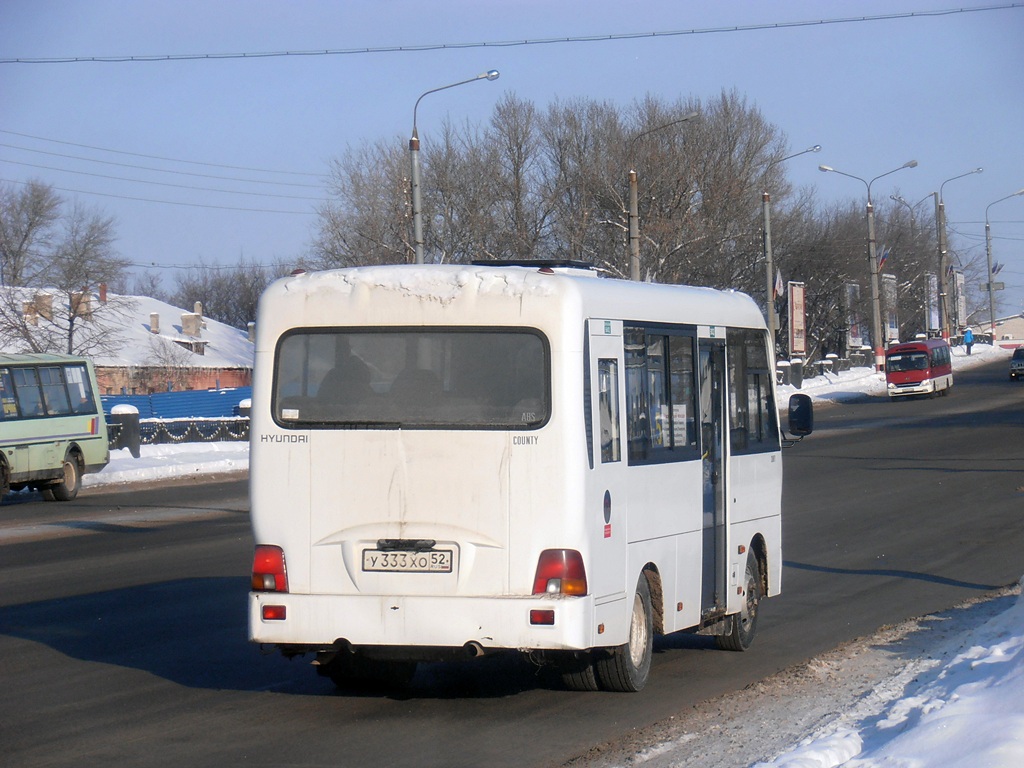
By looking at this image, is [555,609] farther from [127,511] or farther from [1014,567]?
[127,511]

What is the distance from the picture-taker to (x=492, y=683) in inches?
333

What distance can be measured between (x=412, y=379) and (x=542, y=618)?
4.99 ft

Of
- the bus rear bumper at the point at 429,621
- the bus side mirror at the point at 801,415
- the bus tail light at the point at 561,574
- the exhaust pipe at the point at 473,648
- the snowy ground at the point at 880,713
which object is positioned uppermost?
the bus side mirror at the point at 801,415

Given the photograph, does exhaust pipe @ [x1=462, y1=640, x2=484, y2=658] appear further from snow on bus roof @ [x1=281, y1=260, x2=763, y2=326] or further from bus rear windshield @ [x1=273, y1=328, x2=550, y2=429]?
snow on bus roof @ [x1=281, y1=260, x2=763, y2=326]

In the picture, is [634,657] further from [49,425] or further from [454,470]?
[49,425]

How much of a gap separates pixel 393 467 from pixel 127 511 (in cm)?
1610

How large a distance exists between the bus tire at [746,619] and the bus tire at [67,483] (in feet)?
59.1

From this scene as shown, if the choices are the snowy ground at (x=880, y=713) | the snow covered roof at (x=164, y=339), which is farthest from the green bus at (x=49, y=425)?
the snow covered roof at (x=164, y=339)

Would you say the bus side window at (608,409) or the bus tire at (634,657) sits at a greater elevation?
the bus side window at (608,409)

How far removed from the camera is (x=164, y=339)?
78.8 metres

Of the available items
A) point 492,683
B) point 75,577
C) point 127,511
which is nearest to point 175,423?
point 127,511

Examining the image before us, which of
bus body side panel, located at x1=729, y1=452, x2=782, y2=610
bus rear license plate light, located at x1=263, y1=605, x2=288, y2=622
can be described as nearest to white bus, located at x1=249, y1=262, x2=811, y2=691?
bus rear license plate light, located at x1=263, y1=605, x2=288, y2=622

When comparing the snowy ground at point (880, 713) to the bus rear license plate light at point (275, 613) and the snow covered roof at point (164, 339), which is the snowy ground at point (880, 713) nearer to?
the bus rear license plate light at point (275, 613)

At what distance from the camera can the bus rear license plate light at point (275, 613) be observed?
24.0ft
